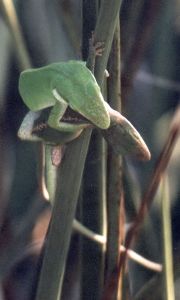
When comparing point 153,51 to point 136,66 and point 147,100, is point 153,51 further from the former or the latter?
point 136,66

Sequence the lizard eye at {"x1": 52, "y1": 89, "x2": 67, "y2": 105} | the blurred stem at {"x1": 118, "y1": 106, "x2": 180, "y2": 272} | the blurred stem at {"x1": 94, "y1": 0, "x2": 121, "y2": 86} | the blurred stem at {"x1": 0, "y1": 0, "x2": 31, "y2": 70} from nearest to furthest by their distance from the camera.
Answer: the blurred stem at {"x1": 94, "y1": 0, "x2": 121, "y2": 86}, the lizard eye at {"x1": 52, "y1": 89, "x2": 67, "y2": 105}, the blurred stem at {"x1": 118, "y1": 106, "x2": 180, "y2": 272}, the blurred stem at {"x1": 0, "y1": 0, "x2": 31, "y2": 70}

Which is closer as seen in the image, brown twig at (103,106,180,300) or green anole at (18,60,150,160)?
green anole at (18,60,150,160)

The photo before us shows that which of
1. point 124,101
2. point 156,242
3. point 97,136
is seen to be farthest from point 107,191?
point 156,242

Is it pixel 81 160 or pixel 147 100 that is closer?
pixel 81 160

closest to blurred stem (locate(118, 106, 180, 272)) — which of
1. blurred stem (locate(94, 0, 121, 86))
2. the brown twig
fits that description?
the brown twig

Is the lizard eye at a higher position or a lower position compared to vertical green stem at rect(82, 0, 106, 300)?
higher

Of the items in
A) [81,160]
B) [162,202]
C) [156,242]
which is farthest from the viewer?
[156,242]

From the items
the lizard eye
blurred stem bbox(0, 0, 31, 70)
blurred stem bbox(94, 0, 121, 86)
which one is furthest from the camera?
blurred stem bbox(0, 0, 31, 70)

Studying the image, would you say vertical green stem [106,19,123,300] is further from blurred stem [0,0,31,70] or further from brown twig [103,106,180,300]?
blurred stem [0,0,31,70]

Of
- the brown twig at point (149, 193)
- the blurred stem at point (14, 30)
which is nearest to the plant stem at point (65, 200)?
the brown twig at point (149, 193)
